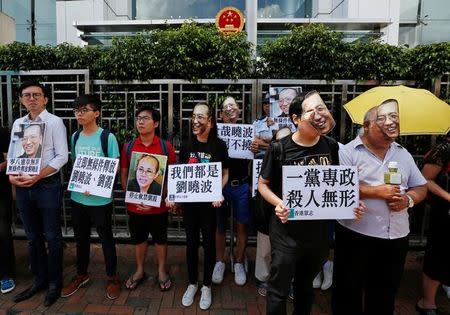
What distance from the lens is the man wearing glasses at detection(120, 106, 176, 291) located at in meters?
3.64

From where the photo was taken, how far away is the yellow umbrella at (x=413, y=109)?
3.28m

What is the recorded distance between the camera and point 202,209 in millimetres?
3531

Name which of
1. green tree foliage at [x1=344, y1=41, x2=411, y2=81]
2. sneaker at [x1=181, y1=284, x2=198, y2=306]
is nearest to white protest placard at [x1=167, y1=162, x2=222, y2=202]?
sneaker at [x1=181, y1=284, x2=198, y2=306]

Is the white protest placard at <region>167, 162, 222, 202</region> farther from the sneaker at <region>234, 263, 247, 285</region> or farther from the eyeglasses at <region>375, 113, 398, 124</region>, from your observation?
the eyeglasses at <region>375, 113, 398, 124</region>

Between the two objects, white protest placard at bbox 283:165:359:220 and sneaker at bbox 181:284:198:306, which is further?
sneaker at bbox 181:284:198:306

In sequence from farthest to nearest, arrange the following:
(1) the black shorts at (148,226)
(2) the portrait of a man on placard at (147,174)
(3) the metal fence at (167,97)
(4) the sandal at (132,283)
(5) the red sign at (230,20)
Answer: (5) the red sign at (230,20), (3) the metal fence at (167,97), (4) the sandal at (132,283), (1) the black shorts at (148,226), (2) the portrait of a man on placard at (147,174)

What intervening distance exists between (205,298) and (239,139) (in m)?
1.63

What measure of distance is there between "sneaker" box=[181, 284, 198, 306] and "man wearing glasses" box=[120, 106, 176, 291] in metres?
0.30

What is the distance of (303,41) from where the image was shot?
4.77 metres

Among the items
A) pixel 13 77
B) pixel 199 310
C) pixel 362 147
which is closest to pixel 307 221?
pixel 362 147

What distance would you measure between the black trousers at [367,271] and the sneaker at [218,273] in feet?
4.49

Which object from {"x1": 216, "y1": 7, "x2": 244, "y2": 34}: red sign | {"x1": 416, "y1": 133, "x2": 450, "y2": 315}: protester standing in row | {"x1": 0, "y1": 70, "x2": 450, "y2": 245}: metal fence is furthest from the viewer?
{"x1": 216, "y1": 7, "x2": 244, "y2": 34}: red sign

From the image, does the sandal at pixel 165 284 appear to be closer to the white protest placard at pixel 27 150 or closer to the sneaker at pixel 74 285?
Answer: the sneaker at pixel 74 285

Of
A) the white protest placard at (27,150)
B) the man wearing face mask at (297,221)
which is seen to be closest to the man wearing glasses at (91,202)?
the white protest placard at (27,150)
